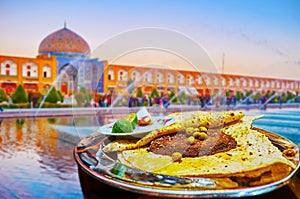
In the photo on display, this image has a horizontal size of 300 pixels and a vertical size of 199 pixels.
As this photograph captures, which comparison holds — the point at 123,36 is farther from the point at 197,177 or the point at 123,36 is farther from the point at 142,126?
the point at 197,177

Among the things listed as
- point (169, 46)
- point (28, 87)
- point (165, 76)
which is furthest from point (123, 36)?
point (28, 87)

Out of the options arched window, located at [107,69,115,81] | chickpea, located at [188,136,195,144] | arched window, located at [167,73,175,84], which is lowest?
chickpea, located at [188,136,195,144]

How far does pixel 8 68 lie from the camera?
14461 millimetres

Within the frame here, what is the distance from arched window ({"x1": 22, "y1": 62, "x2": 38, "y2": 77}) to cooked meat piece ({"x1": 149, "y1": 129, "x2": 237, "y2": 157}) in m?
14.2

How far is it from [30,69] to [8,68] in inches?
48.1

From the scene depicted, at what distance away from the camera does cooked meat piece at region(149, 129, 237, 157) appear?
2.00m

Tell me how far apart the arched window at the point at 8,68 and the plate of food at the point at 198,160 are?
13.2 meters

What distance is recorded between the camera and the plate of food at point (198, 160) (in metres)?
1.58

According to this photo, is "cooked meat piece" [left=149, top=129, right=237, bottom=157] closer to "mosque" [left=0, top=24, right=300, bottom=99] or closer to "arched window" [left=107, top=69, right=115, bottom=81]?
"mosque" [left=0, top=24, right=300, bottom=99]

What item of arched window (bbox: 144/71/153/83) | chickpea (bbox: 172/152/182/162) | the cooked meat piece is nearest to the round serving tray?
chickpea (bbox: 172/152/182/162)

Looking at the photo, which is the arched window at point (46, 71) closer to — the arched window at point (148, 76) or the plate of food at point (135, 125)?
the arched window at point (148, 76)

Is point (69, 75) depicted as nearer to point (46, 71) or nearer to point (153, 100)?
point (46, 71)

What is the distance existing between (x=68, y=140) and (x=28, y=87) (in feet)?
40.0

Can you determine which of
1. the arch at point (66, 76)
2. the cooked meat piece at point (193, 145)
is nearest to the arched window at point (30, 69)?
the arch at point (66, 76)
